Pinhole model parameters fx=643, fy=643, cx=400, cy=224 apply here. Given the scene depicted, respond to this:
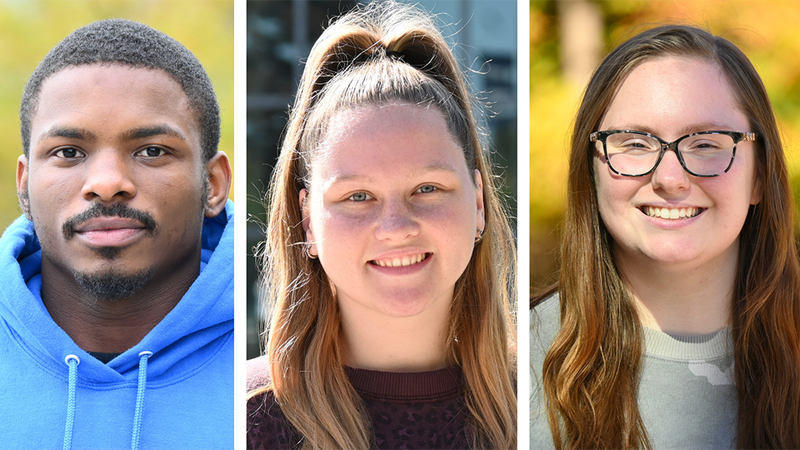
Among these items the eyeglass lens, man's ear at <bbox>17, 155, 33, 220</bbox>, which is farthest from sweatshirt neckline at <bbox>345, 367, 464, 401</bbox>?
man's ear at <bbox>17, 155, 33, 220</bbox>

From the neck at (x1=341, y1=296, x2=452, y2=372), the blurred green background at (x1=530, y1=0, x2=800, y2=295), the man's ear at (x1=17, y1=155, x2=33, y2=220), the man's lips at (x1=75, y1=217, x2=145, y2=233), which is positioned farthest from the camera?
the blurred green background at (x1=530, y1=0, x2=800, y2=295)

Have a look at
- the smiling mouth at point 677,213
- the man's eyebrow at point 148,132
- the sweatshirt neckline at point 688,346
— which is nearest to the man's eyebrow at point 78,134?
the man's eyebrow at point 148,132

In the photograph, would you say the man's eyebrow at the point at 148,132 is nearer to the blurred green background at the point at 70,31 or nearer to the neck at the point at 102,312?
the blurred green background at the point at 70,31

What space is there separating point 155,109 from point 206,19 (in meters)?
0.49

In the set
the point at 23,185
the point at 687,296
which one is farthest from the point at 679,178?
the point at 23,185

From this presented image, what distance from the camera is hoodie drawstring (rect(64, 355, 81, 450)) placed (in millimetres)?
2238

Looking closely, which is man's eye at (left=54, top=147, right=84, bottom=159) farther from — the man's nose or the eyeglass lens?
the eyeglass lens

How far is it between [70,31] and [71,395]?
137 centimetres

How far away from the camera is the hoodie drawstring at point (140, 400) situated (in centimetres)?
227

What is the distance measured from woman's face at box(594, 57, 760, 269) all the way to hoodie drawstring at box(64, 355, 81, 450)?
206cm

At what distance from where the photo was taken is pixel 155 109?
2.33 meters

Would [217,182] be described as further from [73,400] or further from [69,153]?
[73,400]

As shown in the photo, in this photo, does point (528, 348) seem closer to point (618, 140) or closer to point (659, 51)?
point (618, 140)

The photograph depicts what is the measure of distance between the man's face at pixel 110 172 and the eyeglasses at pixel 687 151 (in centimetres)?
161
